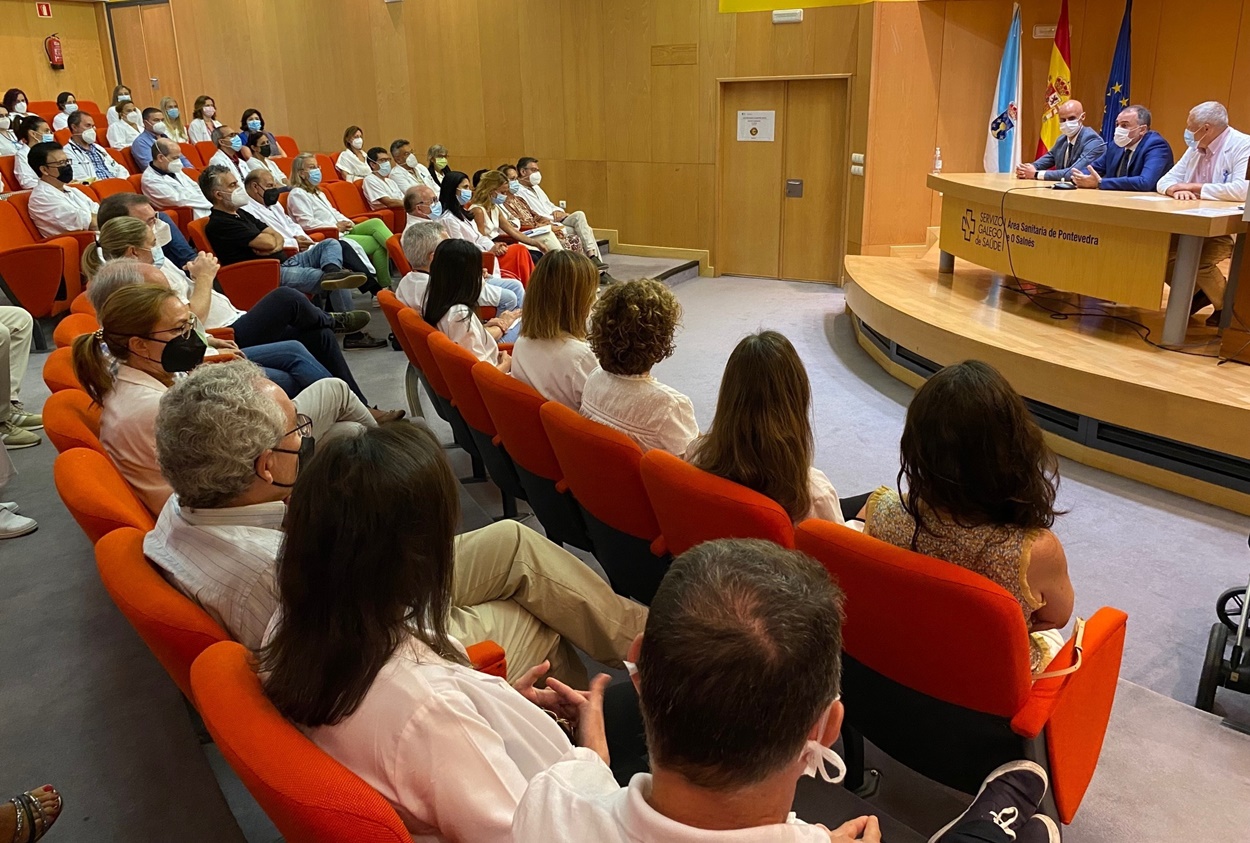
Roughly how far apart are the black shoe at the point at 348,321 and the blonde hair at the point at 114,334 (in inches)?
135

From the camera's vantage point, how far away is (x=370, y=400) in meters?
5.33

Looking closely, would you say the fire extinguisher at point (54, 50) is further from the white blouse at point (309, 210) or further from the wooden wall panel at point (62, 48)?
the white blouse at point (309, 210)

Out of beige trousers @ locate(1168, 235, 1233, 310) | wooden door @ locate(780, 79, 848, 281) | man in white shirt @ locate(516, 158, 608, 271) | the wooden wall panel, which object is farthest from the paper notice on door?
the wooden wall panel

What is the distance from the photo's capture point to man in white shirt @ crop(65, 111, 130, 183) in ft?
28.5

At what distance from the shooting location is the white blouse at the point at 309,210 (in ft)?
25.8

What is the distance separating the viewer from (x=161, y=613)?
1.53m

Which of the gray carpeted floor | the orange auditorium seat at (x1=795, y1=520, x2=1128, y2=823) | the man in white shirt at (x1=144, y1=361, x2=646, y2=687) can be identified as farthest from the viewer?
the gray carpeted floor

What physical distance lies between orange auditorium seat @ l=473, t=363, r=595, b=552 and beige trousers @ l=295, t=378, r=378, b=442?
0.67 meters

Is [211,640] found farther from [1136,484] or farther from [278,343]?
[1136,484]

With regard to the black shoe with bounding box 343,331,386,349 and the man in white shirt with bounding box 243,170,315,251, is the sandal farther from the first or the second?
Answer: the man in white shirt with bounding box 243,170,315,251

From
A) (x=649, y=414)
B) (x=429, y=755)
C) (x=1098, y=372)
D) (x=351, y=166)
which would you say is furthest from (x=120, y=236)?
(x=351, y=166)

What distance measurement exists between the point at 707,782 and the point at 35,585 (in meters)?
3.05

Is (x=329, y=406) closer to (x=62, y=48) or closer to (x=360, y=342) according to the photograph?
(x=360, y=342)

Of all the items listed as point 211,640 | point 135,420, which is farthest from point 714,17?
point 211,640
